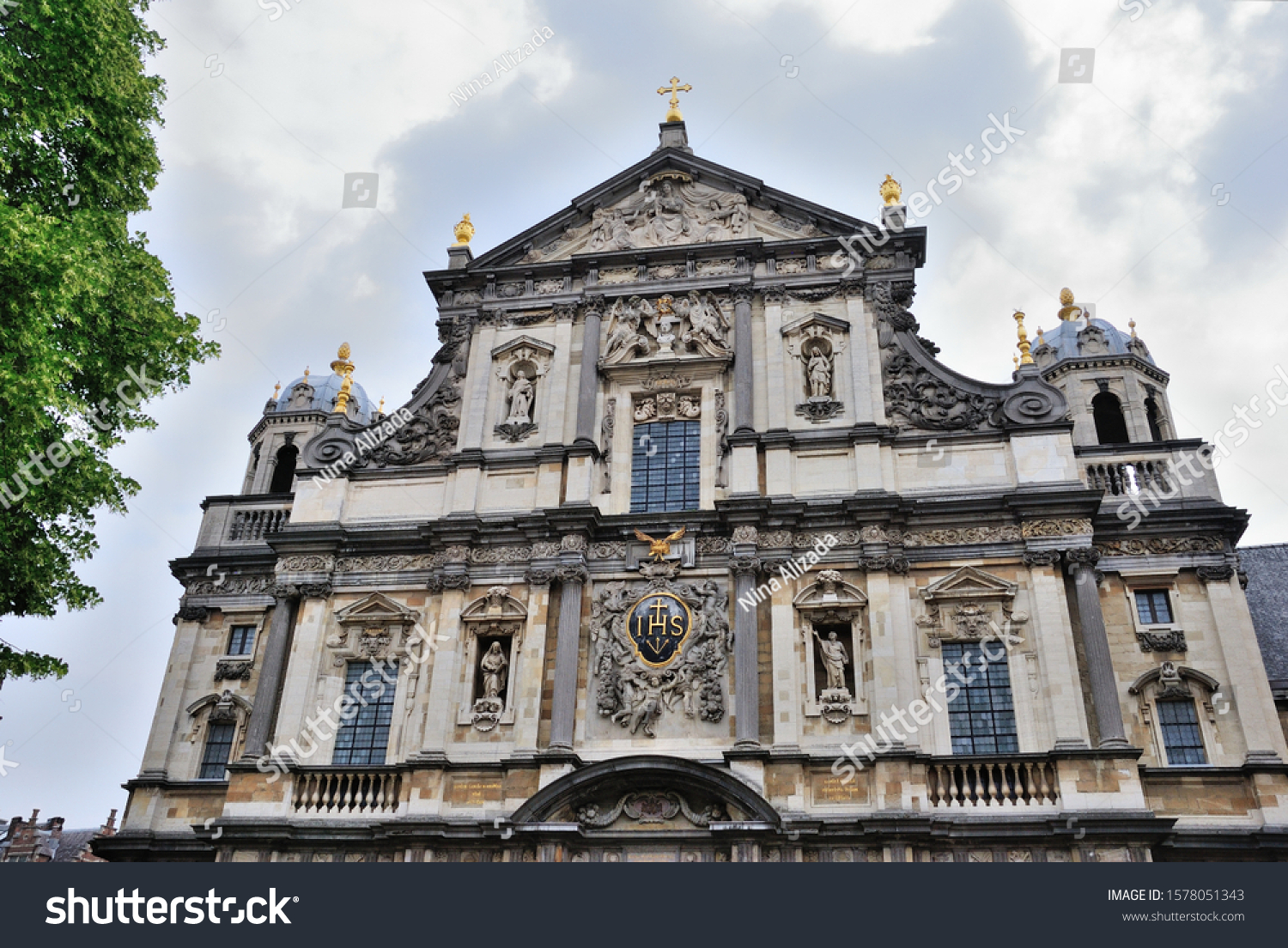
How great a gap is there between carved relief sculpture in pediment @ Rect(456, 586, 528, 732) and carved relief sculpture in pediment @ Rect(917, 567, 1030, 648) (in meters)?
7.77

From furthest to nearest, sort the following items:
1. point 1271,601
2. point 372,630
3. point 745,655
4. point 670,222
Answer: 1. point 1271,601
2. point 670,222
3. point 372,630
4. point 745,655

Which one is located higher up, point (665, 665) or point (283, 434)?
point (283, 434)

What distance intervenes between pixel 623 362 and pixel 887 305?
5891 mm

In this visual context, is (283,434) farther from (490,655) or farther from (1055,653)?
(1055,653)

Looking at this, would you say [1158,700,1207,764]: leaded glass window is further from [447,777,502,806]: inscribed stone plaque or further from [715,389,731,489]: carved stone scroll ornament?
[447,777,502,806]: inscribed stone plaque

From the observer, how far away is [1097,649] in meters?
19.1

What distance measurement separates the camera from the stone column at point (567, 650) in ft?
64.7

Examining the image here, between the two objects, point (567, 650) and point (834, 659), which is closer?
point (834, 659)

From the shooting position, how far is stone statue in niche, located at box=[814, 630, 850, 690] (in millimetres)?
19547

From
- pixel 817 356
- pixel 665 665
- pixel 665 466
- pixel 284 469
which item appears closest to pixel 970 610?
pixel 665 665

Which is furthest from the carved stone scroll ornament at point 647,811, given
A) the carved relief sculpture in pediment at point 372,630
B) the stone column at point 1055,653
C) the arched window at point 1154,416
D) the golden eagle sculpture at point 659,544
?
the arched window at point 1154,416

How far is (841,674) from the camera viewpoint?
1958 cm

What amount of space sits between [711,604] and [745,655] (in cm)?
134

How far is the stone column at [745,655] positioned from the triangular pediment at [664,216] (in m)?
8.22
